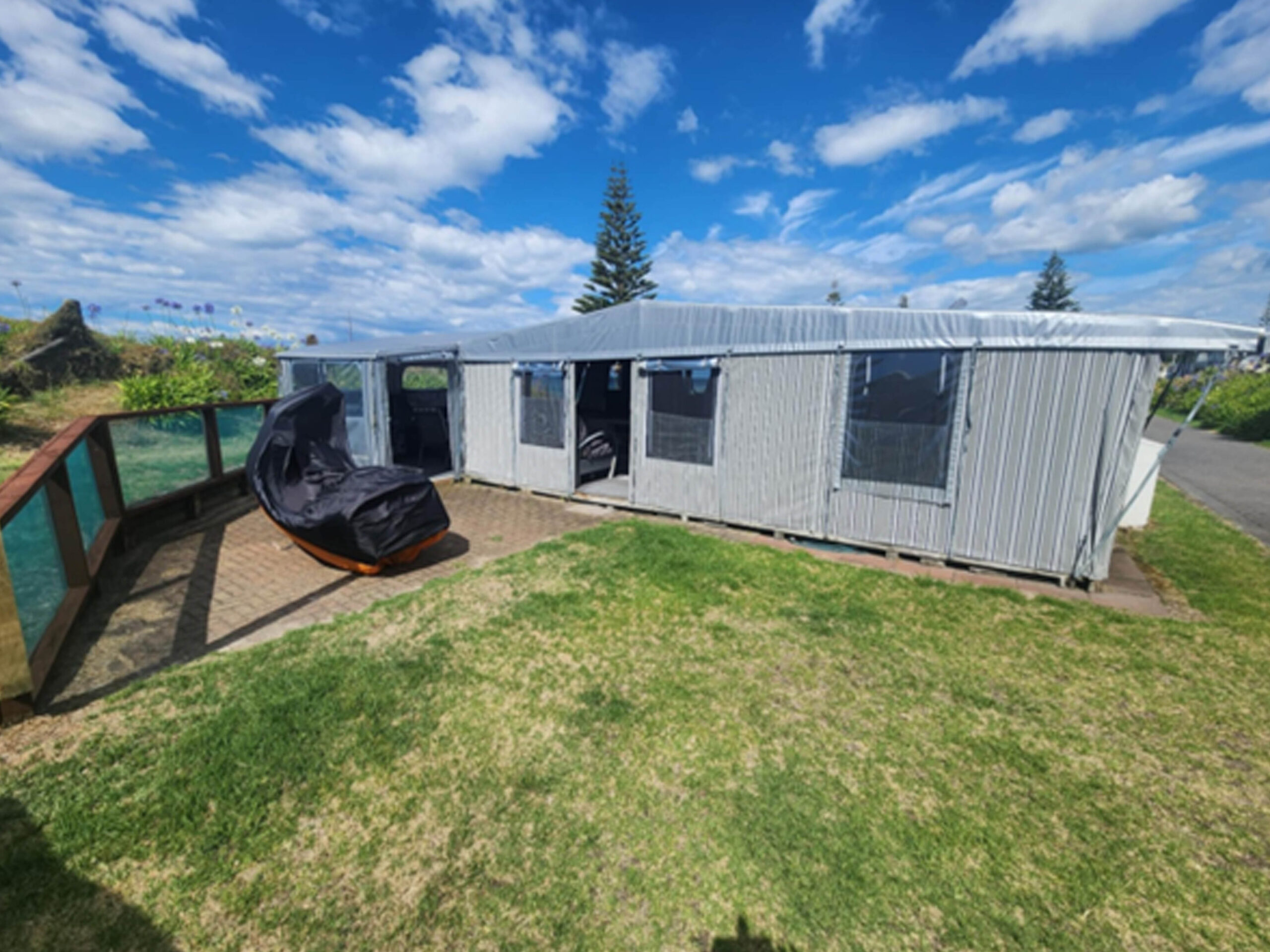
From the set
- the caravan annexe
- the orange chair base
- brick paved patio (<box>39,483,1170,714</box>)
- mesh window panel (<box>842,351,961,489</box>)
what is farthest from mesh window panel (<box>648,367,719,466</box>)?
the orange chair base

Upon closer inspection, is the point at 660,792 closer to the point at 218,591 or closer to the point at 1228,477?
the point at 218,591

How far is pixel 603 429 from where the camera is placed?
9.56m

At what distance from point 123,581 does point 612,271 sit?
3096 cm

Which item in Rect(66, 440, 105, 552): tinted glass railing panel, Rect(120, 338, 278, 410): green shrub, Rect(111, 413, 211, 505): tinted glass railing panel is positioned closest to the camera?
Rect(66, 440, 105, 552): tinted glass railing panel

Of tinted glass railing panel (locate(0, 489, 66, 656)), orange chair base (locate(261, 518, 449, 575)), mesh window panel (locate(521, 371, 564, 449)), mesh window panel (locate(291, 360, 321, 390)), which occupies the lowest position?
orange chair base (locate(261, 518, 449, 575))

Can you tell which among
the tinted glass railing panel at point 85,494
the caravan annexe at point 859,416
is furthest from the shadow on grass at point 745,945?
the tinted glass railing panel at point 85,494

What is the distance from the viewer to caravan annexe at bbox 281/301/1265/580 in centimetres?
462

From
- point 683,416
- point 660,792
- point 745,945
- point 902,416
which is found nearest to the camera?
point 745,945

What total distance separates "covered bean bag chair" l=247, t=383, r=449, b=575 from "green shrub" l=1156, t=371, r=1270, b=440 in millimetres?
20811

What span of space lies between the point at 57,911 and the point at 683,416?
6.19 metres

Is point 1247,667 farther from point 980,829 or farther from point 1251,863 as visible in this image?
point 980,829

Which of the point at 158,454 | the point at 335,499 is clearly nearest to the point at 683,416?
the point at 335,499

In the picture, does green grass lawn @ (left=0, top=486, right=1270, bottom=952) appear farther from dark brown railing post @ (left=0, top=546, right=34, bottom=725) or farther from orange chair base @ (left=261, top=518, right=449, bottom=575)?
orange chair base @ (left=261, top=518, right=449, bottom=575)

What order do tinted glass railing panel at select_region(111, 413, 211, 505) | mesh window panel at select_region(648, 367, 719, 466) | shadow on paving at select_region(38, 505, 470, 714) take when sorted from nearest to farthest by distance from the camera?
shadow on paving at select_region(38, 505, 470, 714) → tinted glass railing panel at select_region(111, 413, 211, 505) → mesh window panel at select_region(648, 367, 719, 466)
